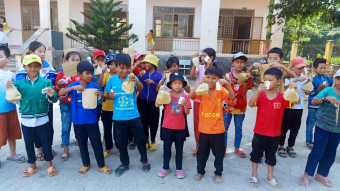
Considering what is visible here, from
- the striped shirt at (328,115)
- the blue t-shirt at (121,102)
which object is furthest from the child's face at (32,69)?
the striped shirt at (328,115)

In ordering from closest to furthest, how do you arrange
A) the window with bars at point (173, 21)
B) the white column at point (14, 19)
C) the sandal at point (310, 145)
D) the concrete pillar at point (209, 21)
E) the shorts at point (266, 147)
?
the shorts at point (266, 147) → the sandal at point (310, 145) → the concrete pillar at point (209, 21) → the white column at point (14, 19) → the window with bars at point (173, 21)

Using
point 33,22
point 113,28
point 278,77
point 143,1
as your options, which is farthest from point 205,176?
point 33,22

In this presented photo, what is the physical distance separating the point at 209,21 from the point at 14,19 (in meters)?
10.7

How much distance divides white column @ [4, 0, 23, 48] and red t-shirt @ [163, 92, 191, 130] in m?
12.8

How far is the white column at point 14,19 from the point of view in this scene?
11773mm

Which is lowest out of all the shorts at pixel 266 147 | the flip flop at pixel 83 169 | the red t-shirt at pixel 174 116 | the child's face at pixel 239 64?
the flip flop at pixel 83 169

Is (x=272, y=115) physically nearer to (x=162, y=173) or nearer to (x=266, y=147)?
(x=266, y=147)

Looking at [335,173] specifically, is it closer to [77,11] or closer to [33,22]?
[77,11]

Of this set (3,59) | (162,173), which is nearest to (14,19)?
(3,59)

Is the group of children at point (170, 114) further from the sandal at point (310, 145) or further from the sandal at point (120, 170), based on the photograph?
the sandal at point (310, 145)

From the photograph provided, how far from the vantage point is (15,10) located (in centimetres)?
1184

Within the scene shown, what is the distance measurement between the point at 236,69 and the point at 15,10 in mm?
13626

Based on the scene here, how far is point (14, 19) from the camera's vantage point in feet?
39.0

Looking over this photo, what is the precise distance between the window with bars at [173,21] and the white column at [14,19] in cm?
756
